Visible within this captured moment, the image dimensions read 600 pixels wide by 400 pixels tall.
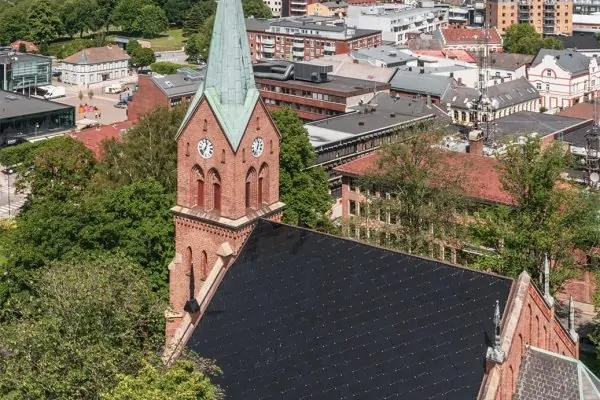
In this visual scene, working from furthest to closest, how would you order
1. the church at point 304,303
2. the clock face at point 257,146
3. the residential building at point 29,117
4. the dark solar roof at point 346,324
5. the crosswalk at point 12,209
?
the residential building at point 29,117 < the crosswalk at point 12,209 < the clock face at point 257,146 < the church at point 304,303 < the dark solar roof at point 346,324

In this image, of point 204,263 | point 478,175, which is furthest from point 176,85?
point 204,263

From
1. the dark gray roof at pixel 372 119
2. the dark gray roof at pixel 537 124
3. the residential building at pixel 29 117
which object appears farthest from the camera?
the residential building at pixel 29 117

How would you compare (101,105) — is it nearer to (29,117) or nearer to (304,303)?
(29,117)

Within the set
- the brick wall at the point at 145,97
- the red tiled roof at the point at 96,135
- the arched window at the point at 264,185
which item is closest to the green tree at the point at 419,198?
the arched window at the point at 264,185

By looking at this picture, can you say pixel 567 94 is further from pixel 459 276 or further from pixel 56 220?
pixel 459 276

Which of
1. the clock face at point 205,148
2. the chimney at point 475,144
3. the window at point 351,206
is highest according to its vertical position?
the clock face at point 205,148

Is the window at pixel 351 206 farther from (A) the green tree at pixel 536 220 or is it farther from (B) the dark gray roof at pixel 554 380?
(B) the dark gray roof at pixel 554 380
